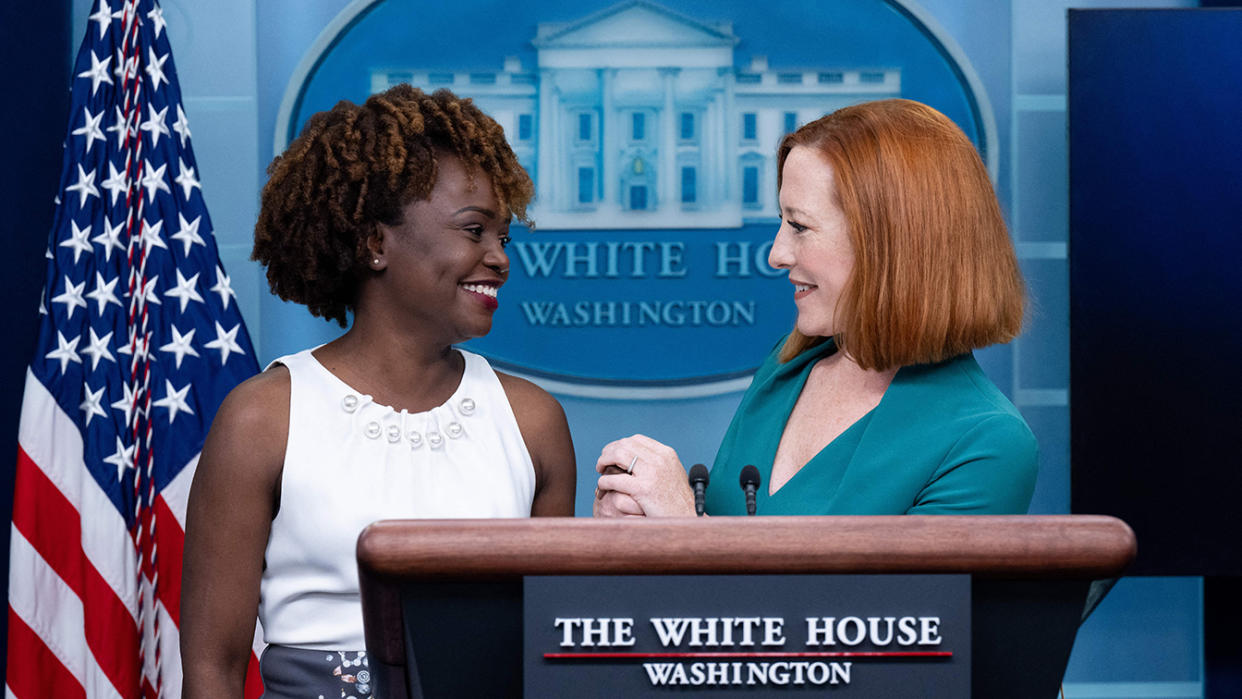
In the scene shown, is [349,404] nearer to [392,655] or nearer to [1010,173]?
[392,655]

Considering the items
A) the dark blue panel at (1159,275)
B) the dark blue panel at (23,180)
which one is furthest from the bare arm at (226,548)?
the dark blue panel at (1159,275)

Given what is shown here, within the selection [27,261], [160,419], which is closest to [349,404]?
[160,419]

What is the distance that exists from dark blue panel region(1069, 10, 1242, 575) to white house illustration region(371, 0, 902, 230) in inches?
22.9

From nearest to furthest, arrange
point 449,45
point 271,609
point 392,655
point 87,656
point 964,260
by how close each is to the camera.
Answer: point 392,655 → point 964,260 → point 271,609 → point 87,656 → point 449,45

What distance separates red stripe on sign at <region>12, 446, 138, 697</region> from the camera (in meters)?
2.35

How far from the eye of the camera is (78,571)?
2365 mm

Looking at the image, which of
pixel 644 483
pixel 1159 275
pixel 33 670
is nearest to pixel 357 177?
pixel 644 483

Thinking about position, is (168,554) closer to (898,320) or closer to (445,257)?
(445,257)

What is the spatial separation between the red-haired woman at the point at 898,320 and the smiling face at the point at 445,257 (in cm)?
36

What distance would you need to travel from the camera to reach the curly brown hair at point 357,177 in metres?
1.40

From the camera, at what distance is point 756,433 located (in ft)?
4.38

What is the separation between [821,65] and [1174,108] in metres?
A: 0.89

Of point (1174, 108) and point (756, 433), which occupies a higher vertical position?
point (1174, 108)

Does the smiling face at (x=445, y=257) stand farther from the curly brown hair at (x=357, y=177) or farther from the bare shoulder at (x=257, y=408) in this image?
the bare shoulder at (x=257, y=408)
